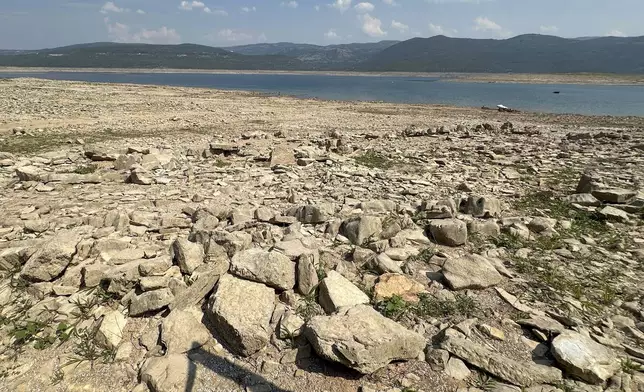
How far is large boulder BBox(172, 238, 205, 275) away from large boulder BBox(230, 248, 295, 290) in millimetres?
541

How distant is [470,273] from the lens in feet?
16.6

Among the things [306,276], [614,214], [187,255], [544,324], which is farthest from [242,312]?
[614,214]

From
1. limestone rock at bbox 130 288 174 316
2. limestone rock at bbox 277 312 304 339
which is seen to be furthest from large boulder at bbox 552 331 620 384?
limestone rock at bbox 130 288 174 316

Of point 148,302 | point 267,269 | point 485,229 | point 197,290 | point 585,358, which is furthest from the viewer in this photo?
point 485,229

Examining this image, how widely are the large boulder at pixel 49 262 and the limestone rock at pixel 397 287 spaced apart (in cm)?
405

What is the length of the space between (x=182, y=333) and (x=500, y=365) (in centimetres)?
324

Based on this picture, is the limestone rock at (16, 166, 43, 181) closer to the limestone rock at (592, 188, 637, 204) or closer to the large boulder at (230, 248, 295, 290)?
the large boulder at (230, 248, 295, 290)

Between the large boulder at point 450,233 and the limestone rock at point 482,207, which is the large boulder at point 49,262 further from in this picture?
the limestone rock at point 482,207

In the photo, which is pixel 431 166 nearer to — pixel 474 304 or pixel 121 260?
pixel 474 304

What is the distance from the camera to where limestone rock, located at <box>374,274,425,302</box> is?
474cm

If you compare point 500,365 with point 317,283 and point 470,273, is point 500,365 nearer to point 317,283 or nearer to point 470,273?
point 470,273

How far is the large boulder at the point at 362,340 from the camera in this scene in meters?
3.57

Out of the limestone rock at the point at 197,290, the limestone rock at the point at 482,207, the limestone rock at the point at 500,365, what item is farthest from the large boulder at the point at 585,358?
the limestone rock at the point at 197,290

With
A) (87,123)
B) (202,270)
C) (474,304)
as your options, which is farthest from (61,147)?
(474,304)
